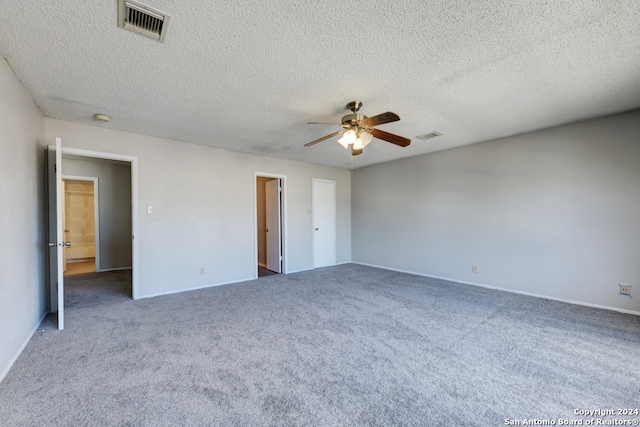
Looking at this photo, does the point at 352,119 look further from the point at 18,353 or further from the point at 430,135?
the point at 18,353

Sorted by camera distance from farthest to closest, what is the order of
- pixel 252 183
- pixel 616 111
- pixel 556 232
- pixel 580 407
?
pixel 252 183 → pixel 556 232 → pixel 616 111 → pixel 580 407

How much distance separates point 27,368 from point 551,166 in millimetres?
6229

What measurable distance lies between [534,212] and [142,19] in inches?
199

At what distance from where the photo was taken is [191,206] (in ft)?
14.4

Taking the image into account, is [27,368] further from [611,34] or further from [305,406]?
[611,34]

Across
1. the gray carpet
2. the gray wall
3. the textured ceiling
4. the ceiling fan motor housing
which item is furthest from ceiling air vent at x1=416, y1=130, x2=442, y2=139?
the gray wall

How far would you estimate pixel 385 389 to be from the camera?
1839 mm

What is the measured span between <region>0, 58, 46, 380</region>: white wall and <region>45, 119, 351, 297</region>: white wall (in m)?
0.86

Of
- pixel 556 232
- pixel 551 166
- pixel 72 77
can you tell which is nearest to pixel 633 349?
pixel 556 232

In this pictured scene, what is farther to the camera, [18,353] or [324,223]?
[324,223]

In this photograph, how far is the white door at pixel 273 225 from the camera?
18.5 feet

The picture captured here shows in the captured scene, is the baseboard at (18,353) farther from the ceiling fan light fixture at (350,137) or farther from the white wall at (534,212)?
the white wall at (534,212)

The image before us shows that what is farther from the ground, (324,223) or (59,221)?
(59,221)

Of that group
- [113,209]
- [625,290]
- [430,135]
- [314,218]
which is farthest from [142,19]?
[113,209]
